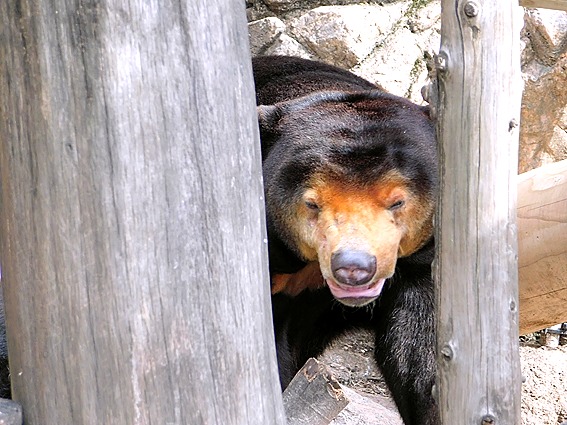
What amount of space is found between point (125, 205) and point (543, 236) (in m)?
1.83

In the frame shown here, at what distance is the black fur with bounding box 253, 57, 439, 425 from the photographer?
3771 mm

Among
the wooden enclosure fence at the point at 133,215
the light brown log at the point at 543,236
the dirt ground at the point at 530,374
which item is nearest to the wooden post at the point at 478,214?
the wooden enclosure fence at the point at 133,215

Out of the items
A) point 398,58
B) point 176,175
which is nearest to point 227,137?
point 176,175

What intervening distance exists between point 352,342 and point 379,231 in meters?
3.40

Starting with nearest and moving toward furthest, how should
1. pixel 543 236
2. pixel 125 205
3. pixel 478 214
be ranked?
pixel 125 205 < pixel 478 214 < pixel 543 236

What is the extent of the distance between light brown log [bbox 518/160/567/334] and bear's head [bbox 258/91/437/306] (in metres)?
0.39

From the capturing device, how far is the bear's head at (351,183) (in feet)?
11.5

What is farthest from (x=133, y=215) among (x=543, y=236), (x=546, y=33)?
(x=546, y=33)

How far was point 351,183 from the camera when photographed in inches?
143

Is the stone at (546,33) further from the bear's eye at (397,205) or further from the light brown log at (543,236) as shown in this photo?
the bear's eye at (397,205)

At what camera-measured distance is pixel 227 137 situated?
235cm

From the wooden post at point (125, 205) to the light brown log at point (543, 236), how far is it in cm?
152

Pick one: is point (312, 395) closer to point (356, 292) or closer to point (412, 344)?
point (356, 292)

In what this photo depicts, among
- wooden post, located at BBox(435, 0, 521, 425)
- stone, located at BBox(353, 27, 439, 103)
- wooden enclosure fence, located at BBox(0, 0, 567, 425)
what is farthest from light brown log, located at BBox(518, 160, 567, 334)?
stone, located at BBox(353, 27, 439, 103)
